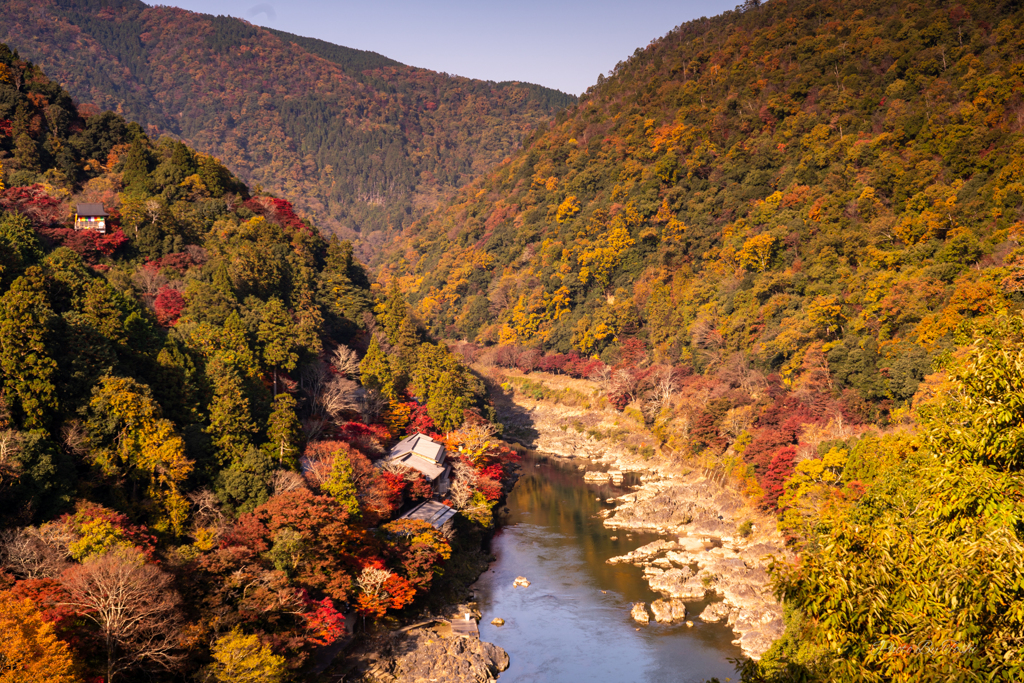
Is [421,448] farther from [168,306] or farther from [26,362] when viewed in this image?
[26,362]

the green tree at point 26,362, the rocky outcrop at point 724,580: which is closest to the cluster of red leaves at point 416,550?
the rocky outcrop at point 724,580

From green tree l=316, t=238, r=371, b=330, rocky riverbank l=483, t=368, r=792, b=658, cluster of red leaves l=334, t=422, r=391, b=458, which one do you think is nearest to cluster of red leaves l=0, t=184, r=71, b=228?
green tree l=316, t=238, r=371, b=330

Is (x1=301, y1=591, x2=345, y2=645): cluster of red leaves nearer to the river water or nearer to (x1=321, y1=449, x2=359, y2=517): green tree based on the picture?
(x1=321, y1=449, x2=359, y2=517): green tree

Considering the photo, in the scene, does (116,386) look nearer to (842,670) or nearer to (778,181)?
(842,670)

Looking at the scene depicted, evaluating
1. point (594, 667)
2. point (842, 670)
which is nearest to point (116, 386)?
point (594, 667)

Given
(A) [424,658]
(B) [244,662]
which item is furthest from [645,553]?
(B) [244,662]

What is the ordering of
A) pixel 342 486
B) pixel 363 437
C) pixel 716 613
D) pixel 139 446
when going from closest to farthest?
pixel 139 446 → pixel 716 613 → pixel 342 486 → pixel 363 437

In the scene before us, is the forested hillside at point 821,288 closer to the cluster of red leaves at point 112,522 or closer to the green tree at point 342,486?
the green tree at point 342,486
